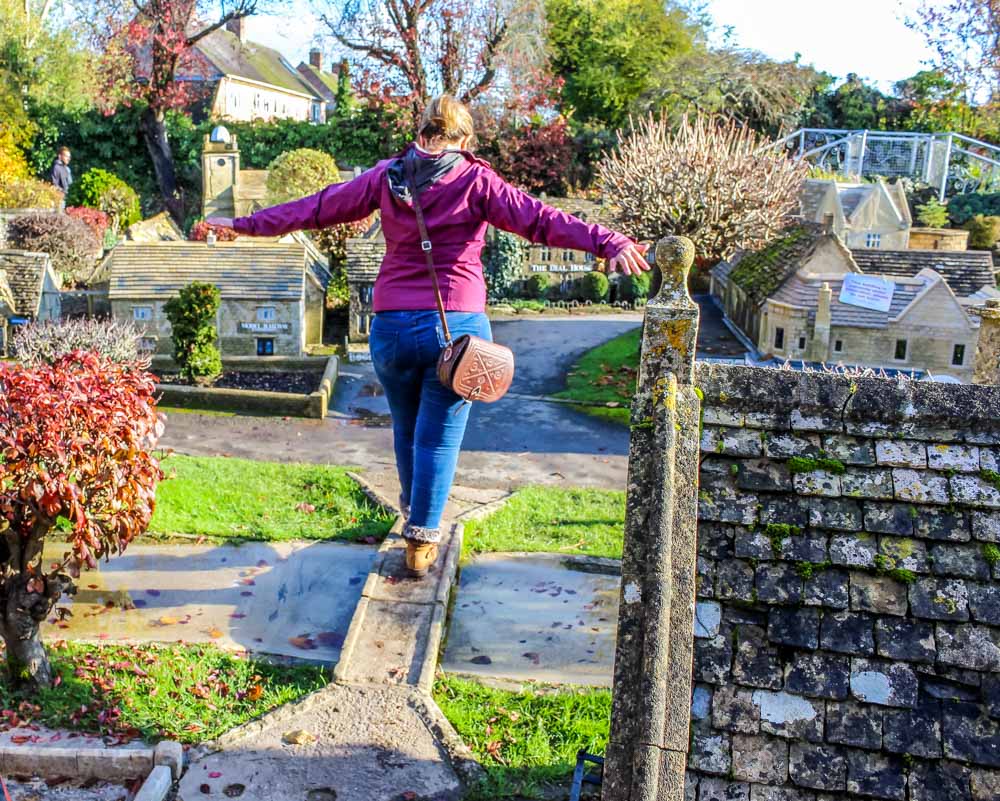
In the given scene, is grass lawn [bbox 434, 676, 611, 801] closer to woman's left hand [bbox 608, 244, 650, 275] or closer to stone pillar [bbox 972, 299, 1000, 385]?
woman's left hand [bbox 608, 244, 650, 275]

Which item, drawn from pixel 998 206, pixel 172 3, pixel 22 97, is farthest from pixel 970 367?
pixel 22 97

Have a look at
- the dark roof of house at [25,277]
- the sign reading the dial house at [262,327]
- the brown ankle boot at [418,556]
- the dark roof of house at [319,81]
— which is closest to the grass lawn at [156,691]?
the brown ankle boot at [418,556]

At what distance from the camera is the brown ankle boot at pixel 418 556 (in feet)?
21.1

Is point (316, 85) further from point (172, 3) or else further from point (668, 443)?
point (668, 443)

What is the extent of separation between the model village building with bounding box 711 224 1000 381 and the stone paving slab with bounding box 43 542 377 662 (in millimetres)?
10284

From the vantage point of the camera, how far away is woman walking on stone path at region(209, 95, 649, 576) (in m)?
5.76

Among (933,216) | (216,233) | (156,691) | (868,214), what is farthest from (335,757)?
(933,216)

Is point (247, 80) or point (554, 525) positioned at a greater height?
point (247, 80)

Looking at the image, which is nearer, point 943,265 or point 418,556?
point 418,556

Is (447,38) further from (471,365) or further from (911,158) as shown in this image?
(471,365)

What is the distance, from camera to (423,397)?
6.08 meters

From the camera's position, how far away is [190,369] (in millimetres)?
14766

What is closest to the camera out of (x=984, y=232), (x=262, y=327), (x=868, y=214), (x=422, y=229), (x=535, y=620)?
(x=422, y=229)

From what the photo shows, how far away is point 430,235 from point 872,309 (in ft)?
37.7
